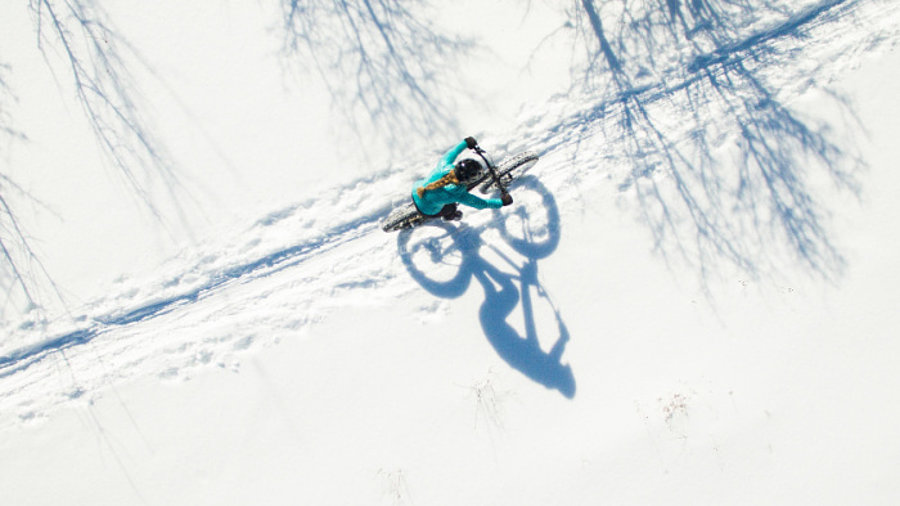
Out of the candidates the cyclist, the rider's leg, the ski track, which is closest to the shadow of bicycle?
the ski track

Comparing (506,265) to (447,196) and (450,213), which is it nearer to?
(450,213)

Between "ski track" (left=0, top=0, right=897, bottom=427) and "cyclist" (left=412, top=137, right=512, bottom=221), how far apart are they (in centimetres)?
113

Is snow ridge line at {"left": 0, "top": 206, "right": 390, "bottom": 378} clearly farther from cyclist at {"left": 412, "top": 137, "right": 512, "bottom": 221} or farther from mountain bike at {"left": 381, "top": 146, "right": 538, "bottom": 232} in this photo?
cyclist at {"left": 412, "top": 137, "right": 512, "bottom": 221}

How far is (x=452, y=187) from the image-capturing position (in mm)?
4770

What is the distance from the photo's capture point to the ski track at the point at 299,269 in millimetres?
5953

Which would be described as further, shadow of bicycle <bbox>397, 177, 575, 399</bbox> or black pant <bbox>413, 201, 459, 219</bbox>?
shadow of bicycle <bbox>397, 177, 575, 399</bbox>

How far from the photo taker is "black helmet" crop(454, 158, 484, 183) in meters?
4.61

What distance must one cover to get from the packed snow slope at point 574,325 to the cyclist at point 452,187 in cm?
111

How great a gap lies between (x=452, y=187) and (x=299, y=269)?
2541 mm

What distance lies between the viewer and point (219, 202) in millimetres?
6227

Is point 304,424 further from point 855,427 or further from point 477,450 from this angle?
point 855,427

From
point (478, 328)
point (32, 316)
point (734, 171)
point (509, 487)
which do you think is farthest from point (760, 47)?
point (32, 316)

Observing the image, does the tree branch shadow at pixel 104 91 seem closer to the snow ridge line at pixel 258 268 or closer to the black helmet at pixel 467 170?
the snow ridge line at pixel 258 268

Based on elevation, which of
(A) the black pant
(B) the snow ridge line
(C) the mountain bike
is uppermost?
(B) the snow ridge line
